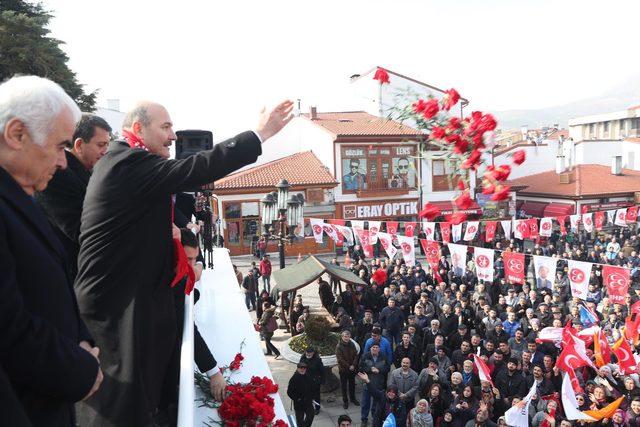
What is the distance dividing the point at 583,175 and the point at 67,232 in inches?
1658

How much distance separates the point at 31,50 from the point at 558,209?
33.9 m

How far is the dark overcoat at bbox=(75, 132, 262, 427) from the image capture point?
7.05 feet

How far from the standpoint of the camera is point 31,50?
13641 mm

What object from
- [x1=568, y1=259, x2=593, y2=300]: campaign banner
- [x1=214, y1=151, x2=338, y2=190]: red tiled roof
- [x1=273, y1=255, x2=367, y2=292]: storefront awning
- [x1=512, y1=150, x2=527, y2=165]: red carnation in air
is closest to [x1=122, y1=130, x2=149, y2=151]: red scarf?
[x1=512, y1=150, x2=527, y2=165]: red carnation in air

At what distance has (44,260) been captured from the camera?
1.52m

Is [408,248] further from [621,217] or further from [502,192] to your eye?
[621,217]

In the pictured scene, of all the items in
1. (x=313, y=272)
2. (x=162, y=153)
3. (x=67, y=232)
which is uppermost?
(x=162, y=153)

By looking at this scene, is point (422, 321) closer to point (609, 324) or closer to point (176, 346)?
point (609, 324)

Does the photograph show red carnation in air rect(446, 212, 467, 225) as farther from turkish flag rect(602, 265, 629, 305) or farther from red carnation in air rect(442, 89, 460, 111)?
turkish flag rect(602, 265, 629, 305)

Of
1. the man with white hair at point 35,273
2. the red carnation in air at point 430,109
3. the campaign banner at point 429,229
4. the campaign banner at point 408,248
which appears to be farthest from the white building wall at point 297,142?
the man with white hair at point 35,273

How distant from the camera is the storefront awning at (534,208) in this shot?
37.1 m

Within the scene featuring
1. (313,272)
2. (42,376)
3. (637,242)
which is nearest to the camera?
(42,376)

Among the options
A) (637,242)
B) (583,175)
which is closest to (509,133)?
(637,242)

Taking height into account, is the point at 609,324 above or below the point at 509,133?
below
